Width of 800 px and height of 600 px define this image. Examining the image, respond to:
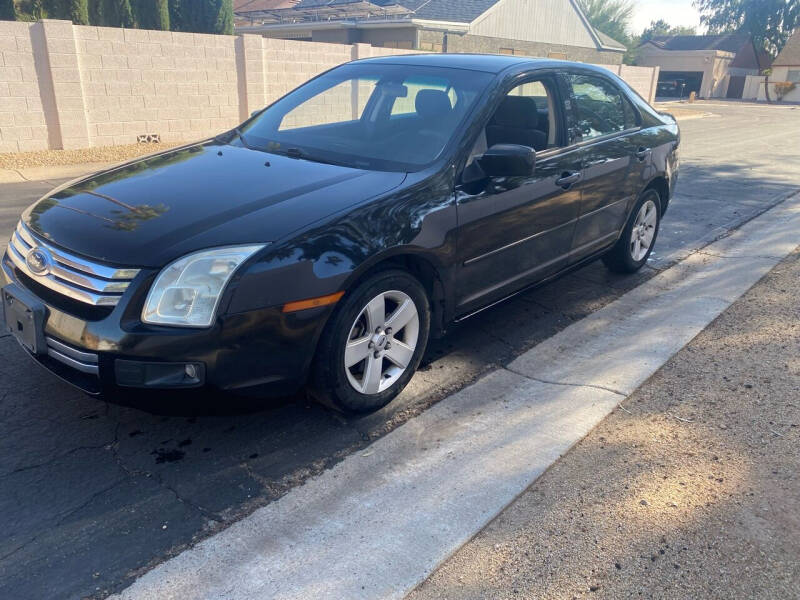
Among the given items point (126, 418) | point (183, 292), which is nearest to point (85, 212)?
point (183, 292)

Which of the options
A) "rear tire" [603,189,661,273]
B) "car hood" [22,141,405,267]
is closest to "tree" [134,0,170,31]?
"rear tire" [603,189,661,273]

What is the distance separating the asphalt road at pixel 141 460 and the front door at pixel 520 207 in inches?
21.0

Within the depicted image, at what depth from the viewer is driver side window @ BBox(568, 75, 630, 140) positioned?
4.54 metres

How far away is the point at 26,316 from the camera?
2.85 meters

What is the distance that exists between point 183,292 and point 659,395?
257 cm

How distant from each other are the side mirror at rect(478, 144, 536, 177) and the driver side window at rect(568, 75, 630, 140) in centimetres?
116

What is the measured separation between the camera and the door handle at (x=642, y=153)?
16.8 ft

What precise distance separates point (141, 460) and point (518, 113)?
9.45 feet

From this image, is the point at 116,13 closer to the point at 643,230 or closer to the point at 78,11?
the point at 78,11

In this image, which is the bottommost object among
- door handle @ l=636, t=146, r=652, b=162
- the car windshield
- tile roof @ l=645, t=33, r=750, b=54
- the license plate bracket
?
the license plate bracket

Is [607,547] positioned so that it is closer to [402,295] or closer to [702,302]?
[402,295]

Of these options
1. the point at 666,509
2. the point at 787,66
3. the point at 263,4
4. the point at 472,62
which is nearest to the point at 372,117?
the point at 472,62

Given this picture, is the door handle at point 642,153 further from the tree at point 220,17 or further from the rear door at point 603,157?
the tree at point 220,17

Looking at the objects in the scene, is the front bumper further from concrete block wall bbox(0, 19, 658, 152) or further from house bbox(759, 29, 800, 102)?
house bbox(759, 29, 800, 102)
